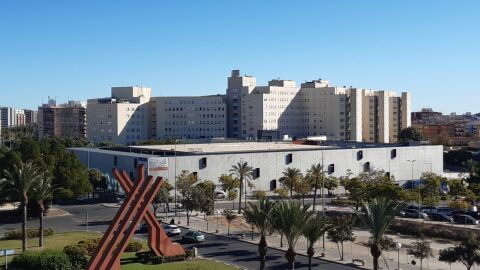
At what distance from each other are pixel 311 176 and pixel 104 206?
25337 mm

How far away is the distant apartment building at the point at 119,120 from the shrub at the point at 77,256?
127505mm

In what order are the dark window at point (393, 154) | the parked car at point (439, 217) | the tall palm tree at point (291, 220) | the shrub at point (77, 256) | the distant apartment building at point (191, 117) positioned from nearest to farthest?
the tall palm tree at point (291, 220)
the shrub at point (77, 256)
the parked car at point (439, 217)
the dark window at point (393, 154)
the distant apartment building at point (191, 117)

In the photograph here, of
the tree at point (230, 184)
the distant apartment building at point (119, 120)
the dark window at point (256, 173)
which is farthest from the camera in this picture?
the distant apartment building at point (119, 120)

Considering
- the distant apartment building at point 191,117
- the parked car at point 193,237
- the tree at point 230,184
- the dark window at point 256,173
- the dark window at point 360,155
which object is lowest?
the parked car at point 193,237

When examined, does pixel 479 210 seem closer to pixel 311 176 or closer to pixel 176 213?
pixel 311 176

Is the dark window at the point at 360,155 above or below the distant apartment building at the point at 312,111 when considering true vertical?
below

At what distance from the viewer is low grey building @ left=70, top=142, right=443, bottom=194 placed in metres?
80.2

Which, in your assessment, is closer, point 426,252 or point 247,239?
point 426,252

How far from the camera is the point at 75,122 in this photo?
199750 millimetres

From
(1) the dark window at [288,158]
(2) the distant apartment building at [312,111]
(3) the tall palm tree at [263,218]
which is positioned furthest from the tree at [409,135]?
(3) the tall palm tree at [263,218]

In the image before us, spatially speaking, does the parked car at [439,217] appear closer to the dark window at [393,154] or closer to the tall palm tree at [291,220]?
the dark window at [393,154]

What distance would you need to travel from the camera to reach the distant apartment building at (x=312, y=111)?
550 feet

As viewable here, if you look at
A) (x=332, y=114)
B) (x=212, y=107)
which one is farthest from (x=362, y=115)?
(x=212, y=107)

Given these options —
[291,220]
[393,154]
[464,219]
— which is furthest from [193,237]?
[393,154]
